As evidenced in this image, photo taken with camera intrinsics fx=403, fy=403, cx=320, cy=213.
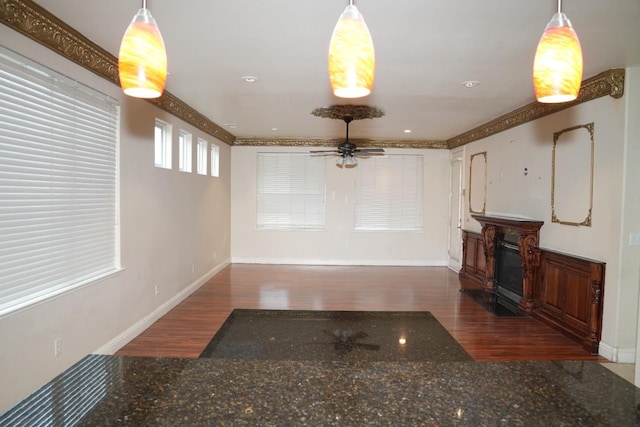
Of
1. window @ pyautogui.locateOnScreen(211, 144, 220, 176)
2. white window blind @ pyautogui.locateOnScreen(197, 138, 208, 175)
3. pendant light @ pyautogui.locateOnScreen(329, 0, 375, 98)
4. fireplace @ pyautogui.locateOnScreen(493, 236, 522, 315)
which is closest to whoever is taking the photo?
pendant light @ pyautogui.locateOnScreen(329, 0, 375, 98)

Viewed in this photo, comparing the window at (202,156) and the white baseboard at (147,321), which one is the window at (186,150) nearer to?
the window at (202,156)

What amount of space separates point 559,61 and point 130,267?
406 centimetres

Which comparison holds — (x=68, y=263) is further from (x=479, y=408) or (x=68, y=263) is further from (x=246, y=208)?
(x=246, y=208)

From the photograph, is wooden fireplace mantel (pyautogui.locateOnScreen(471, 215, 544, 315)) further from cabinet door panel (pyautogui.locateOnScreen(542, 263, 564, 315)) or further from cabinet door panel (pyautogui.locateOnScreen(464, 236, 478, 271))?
cabinet door panel (pyautogui.locateOnScreen(464, 236, 478, 271))

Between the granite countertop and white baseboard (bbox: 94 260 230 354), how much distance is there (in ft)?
9.05

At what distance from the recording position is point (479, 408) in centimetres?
102

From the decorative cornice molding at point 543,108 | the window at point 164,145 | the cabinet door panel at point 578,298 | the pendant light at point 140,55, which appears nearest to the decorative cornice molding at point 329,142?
the decorative cornice molding at point 543,108

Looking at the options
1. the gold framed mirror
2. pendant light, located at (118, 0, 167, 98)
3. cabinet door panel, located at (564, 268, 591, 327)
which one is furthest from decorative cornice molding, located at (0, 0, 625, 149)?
pendant light, located at (118, 0, 167, 98)

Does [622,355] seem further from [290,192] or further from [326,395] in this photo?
[290,192]

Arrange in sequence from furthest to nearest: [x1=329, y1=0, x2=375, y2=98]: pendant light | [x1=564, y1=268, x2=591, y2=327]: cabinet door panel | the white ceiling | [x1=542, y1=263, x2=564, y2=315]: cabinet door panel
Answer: [x1=542, y1=263, x2=564, y2=315]: cabinet door panel, [x1=564, y1=268, x2=591, y2=327]: cabinet door panel, the white ceiling, [x1=329, y1=0, x2=375, y2=98]: pendant light

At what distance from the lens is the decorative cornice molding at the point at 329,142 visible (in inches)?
336

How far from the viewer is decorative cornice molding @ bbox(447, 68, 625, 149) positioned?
12.0 ft

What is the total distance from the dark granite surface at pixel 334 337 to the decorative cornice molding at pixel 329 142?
14.5 feet

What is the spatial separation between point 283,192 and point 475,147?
3.99m
